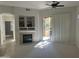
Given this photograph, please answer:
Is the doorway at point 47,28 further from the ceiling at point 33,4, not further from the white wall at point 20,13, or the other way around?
the ceiling at point 33,4

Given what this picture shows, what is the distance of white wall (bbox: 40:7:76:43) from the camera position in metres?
2.41

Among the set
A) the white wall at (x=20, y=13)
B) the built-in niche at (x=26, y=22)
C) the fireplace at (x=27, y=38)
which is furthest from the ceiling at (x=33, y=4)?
the fireplace at (x=27, y=38)

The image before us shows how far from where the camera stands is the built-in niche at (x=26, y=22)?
2520mm

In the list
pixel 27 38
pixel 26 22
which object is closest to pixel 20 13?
pixel 26 22

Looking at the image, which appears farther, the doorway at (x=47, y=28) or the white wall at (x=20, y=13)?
the doorway at (x=47, y=28)

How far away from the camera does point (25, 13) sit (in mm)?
2510

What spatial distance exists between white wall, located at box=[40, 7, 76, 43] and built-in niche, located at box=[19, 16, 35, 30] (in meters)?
0.22

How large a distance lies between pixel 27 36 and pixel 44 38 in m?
0.38

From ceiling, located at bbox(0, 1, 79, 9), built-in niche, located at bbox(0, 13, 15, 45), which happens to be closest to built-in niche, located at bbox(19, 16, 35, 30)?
built-in niche, located at bbox(0, 13, 15, 45)

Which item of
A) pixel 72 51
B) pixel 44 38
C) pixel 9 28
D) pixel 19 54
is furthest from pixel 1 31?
pixel 72 51

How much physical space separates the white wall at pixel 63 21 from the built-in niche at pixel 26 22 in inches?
8.5

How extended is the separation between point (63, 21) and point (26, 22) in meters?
0.77

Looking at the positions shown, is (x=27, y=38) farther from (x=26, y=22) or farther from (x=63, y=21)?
(x=63, y=21)

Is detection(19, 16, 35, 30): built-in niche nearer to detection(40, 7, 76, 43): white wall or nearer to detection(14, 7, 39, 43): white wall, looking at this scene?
detection(14, 7, 39, 43): white wall
